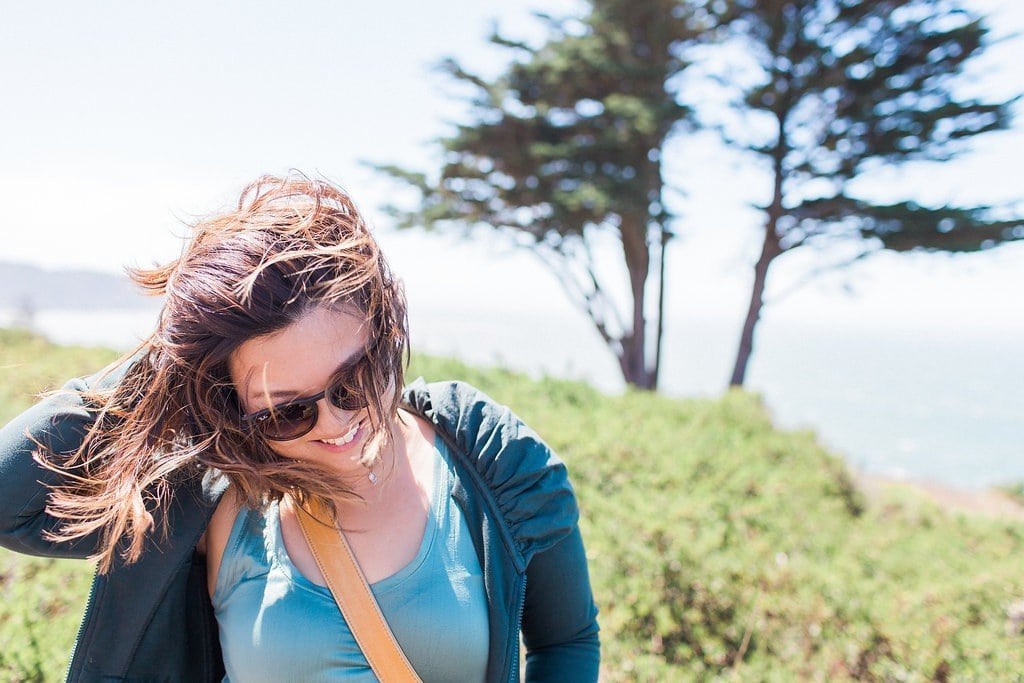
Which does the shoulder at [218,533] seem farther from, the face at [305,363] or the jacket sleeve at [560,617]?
the jacket sleeve at [560,617]

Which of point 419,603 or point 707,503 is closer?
point 419,603

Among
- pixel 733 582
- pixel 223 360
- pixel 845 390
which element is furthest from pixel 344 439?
pixel 845 390

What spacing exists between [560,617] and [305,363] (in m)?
0.72

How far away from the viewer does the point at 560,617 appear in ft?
4.20

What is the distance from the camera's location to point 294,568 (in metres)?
1.14

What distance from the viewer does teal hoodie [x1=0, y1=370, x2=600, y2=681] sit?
1123 mm

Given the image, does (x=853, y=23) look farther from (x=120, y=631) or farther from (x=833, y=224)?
(x=120, y=631)

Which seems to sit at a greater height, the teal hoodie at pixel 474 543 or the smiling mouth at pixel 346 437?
the smiling mouth at pixel 346 437

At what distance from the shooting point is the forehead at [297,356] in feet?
3.40

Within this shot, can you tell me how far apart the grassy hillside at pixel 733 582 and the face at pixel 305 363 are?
559 millimetres

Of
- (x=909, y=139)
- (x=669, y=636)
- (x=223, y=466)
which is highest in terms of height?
(x=909, y=139)

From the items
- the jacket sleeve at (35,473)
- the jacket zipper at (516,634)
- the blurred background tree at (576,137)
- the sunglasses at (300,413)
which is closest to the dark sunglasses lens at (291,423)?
the sunglasses at (300,413)

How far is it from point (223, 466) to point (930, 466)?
25.8 meters

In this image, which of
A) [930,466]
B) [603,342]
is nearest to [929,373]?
[930,466]
